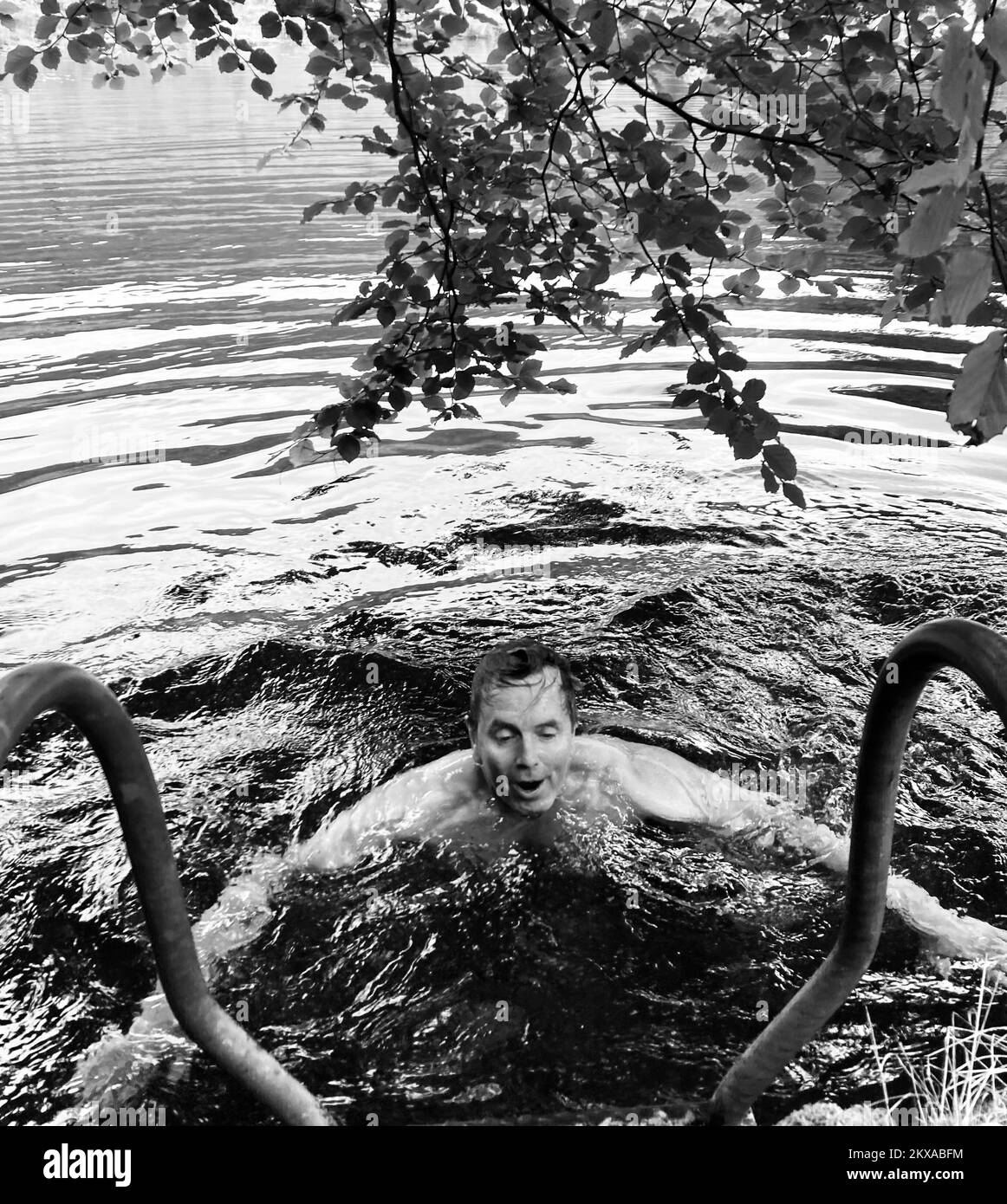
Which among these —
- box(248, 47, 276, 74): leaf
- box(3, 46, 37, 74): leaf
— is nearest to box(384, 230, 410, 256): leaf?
box(248, 47, 276, 74): leaf

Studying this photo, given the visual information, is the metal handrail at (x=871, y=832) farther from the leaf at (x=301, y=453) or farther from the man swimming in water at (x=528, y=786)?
the leaf at (x=301, y=453)

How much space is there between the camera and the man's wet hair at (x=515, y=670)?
16.0 ft

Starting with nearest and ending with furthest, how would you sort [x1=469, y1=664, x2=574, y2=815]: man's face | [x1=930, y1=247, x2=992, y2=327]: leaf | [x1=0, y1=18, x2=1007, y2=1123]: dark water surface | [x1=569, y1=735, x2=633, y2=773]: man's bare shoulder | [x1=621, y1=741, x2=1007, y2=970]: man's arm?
[x1=930, y1=247, x2=992, y2=327]: leaf
[x1=0, y1=18, x2=1007, y2=1123]: dark water surface
[x1=469, y1=664, x2=574, y2=815]: man's face
[x1=621, y1=741, x2=1007, y2=970]: man's arm
[x1=569, y1=735, x2=633, y2=773]: man's bare shoulder

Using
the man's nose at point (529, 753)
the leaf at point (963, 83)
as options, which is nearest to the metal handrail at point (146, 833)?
the leaf at point (963, 83)

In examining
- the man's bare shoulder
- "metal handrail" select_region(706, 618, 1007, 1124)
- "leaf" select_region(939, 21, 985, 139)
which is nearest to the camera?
"leaf" select_region(939, 21, 985, 139)

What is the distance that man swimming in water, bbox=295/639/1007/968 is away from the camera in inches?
193

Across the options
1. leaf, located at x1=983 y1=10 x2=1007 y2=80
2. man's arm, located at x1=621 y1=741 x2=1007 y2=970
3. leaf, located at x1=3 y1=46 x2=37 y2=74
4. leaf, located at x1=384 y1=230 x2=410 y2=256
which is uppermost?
leaf, located at x1=3 y1=46 x2=37 y2=74

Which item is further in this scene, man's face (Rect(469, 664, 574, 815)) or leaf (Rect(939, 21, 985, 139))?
man's face (Rect(469, 664, 574, 815))

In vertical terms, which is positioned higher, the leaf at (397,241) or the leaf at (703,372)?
the leaf at (397,241)

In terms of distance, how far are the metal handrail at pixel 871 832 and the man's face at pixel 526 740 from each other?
2127 millimetres

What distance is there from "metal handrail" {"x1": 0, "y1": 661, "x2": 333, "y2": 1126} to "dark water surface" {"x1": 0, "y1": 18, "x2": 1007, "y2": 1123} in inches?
58.3

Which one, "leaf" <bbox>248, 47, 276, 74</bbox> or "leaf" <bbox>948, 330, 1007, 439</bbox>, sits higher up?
"leaf" <bbox>248, 47, 276, 74</bbox>

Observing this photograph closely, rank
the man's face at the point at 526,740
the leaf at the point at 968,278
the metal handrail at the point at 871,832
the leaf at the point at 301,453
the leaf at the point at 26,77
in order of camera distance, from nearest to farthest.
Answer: the leaf at the point at 968,278 → the metal handrail at the point at 871,832 → the leaf at the point at 26,77 → the man's face at the point at 526,740 → the leaf at the point at 301,453

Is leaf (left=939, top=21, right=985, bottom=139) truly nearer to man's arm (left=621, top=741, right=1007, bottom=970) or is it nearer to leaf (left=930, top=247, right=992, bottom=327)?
leaf (left=930, top=247, right=992, bottom=327)
